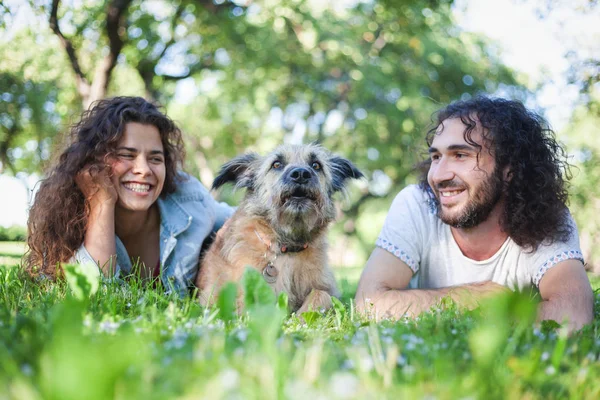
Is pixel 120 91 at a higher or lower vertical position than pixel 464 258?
higher

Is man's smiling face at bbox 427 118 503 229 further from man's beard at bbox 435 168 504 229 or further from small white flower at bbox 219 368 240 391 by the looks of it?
small white flower at bbox 219 368 240 391

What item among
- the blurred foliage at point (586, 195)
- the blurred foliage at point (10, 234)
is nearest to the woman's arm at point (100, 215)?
the blurred foliage at point (10, 234)

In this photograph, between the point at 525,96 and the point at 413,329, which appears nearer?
the point at 413,329

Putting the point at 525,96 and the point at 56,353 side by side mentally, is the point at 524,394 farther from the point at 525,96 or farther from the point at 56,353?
the point at 525,96

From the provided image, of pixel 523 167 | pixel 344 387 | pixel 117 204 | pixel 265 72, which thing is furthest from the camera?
pixel 265 72

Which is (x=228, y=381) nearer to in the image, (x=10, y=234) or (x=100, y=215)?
(x=100, y=215)

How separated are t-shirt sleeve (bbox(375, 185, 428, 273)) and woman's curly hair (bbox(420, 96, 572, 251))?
0.66 m

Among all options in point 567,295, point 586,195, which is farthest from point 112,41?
point 586,195

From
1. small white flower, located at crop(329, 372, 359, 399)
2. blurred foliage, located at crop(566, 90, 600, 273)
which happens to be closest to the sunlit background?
blurred foliage, located at crop(566, 90, 600, 273)

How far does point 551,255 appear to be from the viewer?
3.85 meters

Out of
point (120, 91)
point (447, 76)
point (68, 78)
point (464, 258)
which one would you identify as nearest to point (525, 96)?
point (447, 76)

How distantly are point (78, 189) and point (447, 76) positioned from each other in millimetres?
17552

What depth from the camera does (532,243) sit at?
3.93 meters

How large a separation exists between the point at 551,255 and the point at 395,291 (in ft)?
3.76
